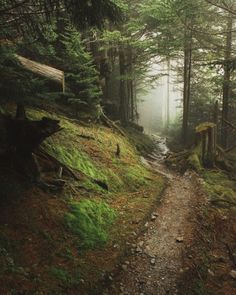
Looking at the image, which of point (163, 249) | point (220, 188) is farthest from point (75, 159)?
point (220, 188)

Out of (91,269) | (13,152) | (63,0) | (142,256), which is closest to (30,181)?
(13,152)

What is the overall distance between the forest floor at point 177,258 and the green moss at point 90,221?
883 millimetres

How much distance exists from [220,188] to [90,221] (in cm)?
665

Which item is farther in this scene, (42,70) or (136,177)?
(42,70)

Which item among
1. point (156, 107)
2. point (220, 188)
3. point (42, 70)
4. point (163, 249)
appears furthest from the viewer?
point (156, 107)

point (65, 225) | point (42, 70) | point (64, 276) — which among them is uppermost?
point (42, 70)

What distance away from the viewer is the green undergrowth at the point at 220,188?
1065 centimetres

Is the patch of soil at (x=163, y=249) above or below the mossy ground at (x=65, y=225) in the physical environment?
below

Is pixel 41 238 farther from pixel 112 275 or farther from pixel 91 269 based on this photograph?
pixel 112 275

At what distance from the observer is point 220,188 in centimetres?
1202

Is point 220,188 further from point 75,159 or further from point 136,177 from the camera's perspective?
point 75,159

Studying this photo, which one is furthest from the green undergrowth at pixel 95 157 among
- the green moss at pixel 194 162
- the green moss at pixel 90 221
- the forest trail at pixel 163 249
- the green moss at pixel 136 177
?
the green moss at pixel 194 162

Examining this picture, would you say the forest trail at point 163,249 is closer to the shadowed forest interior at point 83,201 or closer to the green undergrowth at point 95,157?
the shadowed forest interior at point 83,201

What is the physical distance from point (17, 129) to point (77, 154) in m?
3.52
